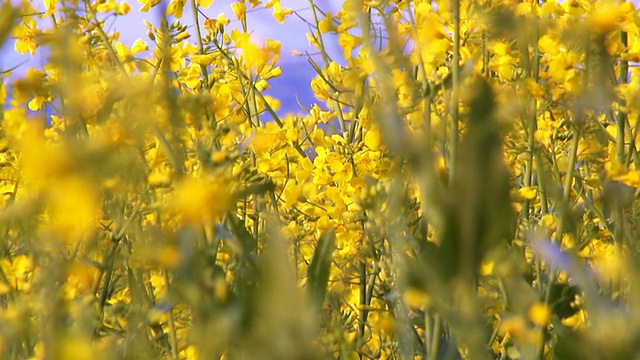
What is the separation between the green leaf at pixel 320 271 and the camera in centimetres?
67

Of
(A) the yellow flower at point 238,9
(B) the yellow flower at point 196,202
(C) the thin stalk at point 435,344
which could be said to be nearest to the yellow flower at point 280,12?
(A) the yellow flower at point 238,9

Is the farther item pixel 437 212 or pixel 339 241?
pixel 339 241

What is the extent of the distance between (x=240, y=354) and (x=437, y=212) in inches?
5.8

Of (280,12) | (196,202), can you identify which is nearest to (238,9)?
(280,12)

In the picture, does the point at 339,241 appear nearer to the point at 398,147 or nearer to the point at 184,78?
the point at 184,78

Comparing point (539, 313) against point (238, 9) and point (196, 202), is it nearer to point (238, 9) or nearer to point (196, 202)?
point (196, 202)

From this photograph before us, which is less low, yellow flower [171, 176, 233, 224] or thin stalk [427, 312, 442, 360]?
yellow flower [171, 176, 233, 224]

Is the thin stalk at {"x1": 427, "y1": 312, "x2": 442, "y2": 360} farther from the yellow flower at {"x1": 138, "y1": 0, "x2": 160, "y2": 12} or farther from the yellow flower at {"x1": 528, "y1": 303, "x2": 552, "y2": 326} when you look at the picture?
the yellow flower at {"x1": 138, "y1": 0, "x2": 160, "y2": 12}

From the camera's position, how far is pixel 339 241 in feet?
7.30

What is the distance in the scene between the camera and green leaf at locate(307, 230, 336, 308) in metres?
0.67

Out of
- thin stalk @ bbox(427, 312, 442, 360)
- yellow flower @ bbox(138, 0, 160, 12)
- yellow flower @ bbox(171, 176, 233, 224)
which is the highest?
yellow flower @ bbox(138, 0, 160, 12)

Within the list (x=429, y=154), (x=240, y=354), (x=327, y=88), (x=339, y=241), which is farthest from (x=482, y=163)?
(x=327, y=88)

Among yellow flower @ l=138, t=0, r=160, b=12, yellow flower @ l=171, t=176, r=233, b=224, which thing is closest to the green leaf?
yellow flower @ l=171, t=176, r=233, b=224

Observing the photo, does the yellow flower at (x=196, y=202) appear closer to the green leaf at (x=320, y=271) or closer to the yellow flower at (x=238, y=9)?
the green leaf at (x=320, y=271)
